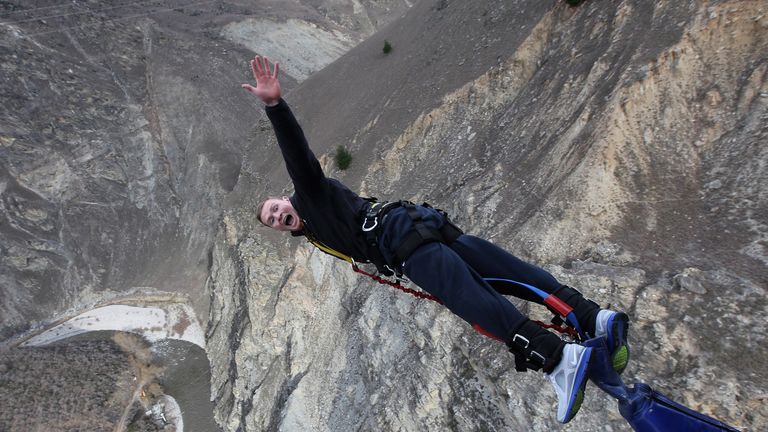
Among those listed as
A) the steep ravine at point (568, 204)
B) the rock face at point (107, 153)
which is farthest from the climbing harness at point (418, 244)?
the rock face at point (107, 153)

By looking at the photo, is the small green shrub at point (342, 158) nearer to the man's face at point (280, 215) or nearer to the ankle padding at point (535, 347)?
the man's face at point (280, 215)

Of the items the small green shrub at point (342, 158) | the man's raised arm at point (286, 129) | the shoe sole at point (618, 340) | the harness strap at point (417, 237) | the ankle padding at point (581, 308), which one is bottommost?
the shoe sole at point (618, 340)

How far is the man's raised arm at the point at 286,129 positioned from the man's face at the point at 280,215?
37 cm

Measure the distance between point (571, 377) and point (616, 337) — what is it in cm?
48

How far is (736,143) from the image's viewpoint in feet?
19.9

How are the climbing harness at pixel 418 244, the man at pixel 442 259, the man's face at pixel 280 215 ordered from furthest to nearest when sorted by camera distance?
1. the man's face at pixel 280 215
2. the climbing harness at pixel 418 244
3. the man at pixel 442 259

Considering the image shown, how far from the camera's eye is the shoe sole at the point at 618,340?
11.5 ft

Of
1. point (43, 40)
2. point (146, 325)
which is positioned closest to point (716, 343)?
point (146, 325)

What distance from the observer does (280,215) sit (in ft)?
15.9

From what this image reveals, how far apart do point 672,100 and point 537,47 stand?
5621 millimetres

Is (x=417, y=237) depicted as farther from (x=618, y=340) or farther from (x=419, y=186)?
(x=419, y=186)

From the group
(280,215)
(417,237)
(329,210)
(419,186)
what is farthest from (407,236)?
(419,186)

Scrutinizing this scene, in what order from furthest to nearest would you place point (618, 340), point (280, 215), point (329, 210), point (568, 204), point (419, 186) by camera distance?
point (419, 186) → point (568, 204) → point (280, 215) → point (329, 210) → point (618, 340)

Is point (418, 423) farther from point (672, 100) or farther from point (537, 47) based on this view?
point (537, 47)
